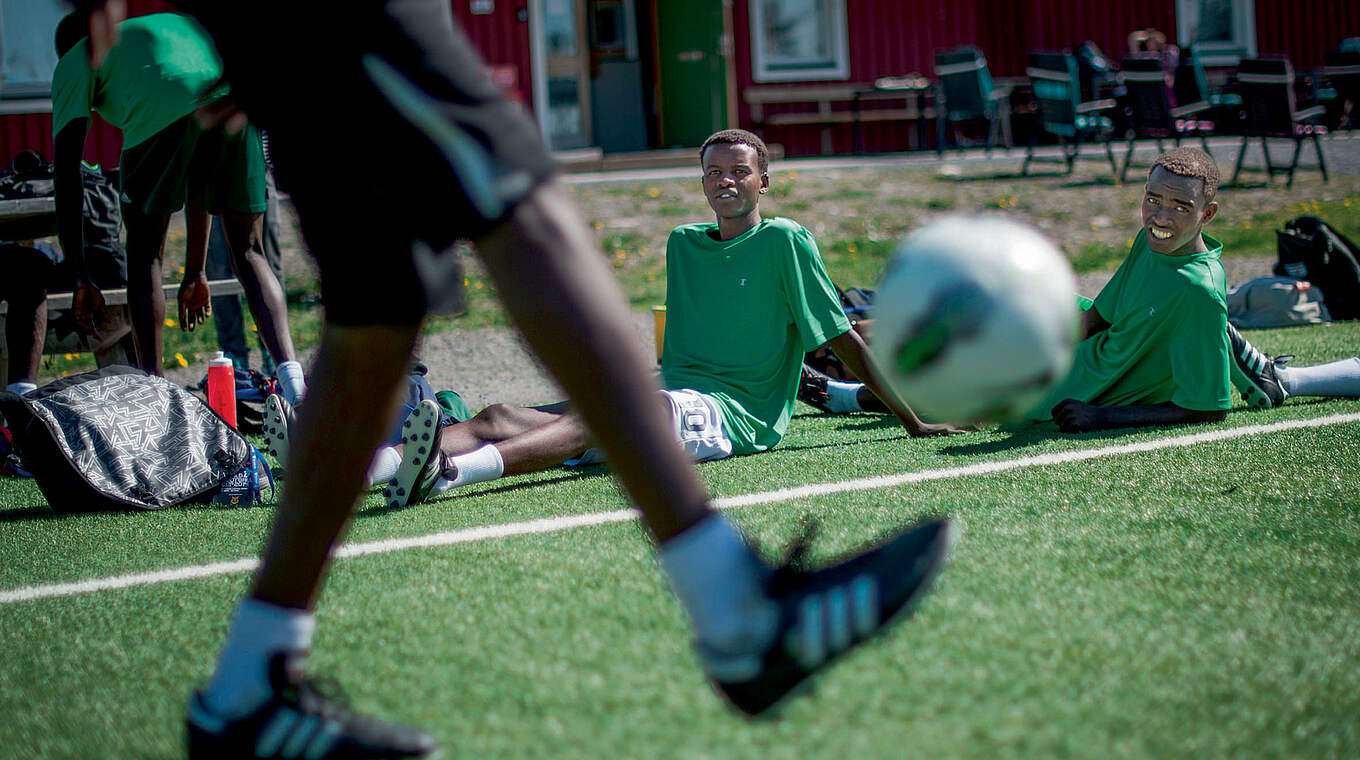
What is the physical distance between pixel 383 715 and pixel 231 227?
11.4 ft

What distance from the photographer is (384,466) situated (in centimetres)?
391

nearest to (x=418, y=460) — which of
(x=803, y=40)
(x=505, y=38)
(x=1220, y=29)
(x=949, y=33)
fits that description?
(x=505, y=38)

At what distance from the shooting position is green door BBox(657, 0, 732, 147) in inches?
702

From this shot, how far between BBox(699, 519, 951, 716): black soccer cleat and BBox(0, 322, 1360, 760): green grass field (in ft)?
0.63

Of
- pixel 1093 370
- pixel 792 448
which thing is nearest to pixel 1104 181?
pixel 1093 370

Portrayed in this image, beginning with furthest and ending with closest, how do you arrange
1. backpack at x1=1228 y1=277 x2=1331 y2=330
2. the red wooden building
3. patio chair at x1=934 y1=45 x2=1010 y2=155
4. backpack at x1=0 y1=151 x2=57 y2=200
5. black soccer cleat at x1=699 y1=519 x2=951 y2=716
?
the red wooden building → patio chair at x1=934 y1=45 x2=1010 y2=155 → backpack at x1=1228 y1=277 x2=1331 y2=330 → backpack at x1=0 y1=151 x2=57 y2=200 → black soccer cleat at x1=699 y1=519 x2=951 y2=716

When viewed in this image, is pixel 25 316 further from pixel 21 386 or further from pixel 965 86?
pixel 965 86

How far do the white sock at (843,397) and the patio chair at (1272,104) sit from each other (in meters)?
10.3

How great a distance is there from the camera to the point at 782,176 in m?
15.1

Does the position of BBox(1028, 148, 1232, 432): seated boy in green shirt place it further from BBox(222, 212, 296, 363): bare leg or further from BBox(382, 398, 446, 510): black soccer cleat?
BBox(222, 212, 296, 363): bare leg

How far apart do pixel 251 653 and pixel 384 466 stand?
6.91 feet

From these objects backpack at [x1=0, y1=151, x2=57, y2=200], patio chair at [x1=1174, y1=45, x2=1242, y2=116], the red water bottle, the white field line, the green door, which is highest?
the green door

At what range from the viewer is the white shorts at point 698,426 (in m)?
4.15

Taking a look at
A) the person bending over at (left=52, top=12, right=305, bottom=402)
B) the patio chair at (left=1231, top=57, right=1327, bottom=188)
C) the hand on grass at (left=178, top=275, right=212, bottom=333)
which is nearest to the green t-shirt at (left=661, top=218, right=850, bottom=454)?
the person bending over at (left=52, top=12, right=305, bottom=402)
